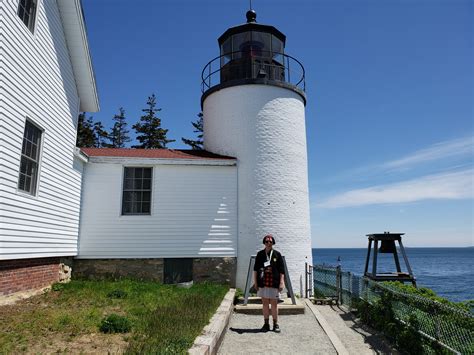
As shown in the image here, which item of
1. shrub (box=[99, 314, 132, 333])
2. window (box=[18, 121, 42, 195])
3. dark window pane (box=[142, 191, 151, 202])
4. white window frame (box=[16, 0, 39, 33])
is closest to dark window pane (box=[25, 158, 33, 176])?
window (box=[18, 121, 42, 195])

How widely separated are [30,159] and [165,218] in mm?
4647

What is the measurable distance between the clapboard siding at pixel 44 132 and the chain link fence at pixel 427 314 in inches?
308

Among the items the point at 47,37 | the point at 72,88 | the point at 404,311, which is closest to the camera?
the point at 404,311

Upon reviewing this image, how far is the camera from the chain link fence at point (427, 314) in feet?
16.3

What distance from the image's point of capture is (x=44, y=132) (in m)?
9.17

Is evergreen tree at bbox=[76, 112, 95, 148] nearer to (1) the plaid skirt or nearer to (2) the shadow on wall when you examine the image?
(2) the shadow on wall

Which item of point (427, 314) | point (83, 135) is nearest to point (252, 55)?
point (427, 314)

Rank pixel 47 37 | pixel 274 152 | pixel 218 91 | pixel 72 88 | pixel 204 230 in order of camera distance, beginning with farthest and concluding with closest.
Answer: pixel 218 91
pixel 274 152
pixel 204 230
pixel 72 88
pixel 47 37

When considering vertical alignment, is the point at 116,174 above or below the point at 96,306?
above

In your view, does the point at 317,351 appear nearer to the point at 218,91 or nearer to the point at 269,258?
the point at 269,258

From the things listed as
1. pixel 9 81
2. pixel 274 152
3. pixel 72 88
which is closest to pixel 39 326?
pixel 9 81

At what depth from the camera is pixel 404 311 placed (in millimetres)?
6543

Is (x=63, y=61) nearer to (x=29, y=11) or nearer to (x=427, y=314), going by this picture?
(x=29, y=11)

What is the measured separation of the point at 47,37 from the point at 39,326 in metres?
7.25
